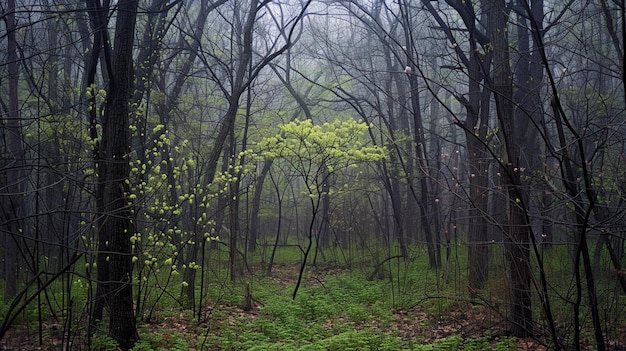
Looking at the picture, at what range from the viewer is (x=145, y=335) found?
6559 mm

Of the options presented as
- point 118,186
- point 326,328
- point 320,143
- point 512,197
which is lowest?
point 326,328

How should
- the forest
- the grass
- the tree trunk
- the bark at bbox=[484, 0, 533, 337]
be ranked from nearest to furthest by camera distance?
the forest → the bark at bbox=[484, 0, 533, 337] → the tree trunk → the grass

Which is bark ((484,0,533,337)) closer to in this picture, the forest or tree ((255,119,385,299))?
the forest

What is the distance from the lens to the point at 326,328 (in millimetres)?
7863

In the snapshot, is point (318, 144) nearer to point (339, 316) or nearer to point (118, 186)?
point (339, 316)

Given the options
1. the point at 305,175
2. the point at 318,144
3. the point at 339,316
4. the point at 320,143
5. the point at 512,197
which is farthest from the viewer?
the point at 305,175

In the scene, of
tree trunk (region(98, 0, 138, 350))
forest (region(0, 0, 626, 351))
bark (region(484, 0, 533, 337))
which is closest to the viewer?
forest (region(0, 0, 626, 351))

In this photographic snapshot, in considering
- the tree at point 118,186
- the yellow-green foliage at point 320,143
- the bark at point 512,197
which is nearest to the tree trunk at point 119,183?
the tree at point 118,186

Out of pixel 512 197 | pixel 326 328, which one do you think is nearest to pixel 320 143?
pixel 326 328

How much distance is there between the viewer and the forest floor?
241 inches

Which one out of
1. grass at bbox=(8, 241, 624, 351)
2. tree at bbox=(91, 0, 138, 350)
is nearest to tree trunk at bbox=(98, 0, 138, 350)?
tree at bbox=(91, 0, 138, 350)

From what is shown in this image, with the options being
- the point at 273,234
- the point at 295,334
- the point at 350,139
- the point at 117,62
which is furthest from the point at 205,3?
the point at 273,234

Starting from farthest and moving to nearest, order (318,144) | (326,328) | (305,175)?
(305,175) → (318,144) → (326,328)

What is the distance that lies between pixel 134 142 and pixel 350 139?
6.14 metres
